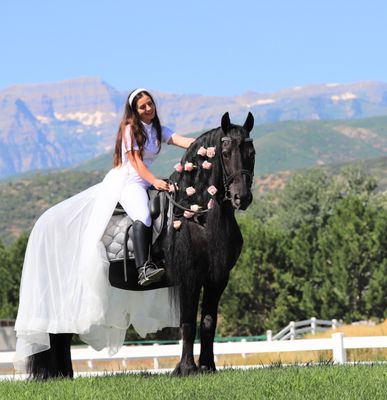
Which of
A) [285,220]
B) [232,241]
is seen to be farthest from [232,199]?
[285,220]

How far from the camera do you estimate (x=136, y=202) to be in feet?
36.3

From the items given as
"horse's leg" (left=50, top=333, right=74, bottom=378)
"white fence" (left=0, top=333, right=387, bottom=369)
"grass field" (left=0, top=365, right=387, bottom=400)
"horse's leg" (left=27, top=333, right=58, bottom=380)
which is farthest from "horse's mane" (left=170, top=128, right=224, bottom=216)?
"white fence" (left=0, top=333, right=387, bottom=369)

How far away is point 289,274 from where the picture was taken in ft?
186

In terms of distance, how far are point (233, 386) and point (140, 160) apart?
3.00 metres

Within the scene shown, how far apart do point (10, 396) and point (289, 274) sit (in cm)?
4756

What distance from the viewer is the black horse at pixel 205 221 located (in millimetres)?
10609

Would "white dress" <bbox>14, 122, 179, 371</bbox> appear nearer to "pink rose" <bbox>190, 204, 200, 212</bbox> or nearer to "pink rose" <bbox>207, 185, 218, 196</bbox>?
"pink rose" <bbox>190, 204, 200, 212</bbox>

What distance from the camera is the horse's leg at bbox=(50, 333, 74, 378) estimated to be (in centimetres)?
1211

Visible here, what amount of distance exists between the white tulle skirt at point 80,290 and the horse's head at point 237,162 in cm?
143

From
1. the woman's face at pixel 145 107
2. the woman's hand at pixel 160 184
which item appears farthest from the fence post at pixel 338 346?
the woman's face at pixel 145 107

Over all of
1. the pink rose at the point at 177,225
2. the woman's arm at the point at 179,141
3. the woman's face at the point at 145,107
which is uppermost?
the woman's face at the point at 145,107

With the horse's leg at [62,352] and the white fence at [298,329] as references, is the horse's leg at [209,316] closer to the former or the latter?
the horse's leg at [62,352]

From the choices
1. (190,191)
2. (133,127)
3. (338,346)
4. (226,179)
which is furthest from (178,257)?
(338,346)

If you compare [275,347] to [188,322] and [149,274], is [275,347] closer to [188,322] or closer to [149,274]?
[188,322]
